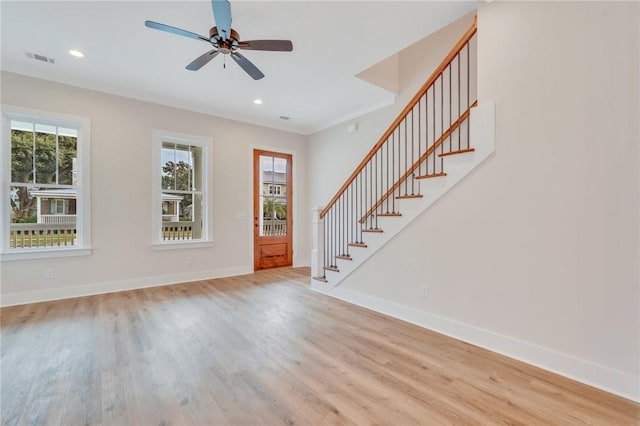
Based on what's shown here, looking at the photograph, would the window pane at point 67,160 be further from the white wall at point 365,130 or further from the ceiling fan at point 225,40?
the white wall at point 365,130

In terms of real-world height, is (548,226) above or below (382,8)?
below

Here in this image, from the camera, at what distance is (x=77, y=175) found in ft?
12.9

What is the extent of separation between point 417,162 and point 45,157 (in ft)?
16.1

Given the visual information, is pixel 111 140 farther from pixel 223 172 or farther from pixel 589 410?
pixel 589 410

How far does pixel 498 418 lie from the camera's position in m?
1.58

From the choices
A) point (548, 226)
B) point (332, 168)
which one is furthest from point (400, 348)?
point (332, 168)

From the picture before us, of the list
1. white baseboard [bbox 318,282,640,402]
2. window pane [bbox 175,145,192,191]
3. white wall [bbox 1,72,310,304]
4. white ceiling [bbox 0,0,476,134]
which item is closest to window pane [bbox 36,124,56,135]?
white wall [bbox 1,72,310,304]

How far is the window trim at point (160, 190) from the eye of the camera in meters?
4.47

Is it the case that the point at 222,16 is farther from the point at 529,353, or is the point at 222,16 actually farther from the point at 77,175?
the point at 529,353

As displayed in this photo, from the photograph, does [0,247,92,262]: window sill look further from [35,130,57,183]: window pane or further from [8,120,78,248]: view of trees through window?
[35,130,57,183]: window pane

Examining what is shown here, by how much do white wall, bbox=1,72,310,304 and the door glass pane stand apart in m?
0.35

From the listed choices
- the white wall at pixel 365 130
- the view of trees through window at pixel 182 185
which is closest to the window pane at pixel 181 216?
the view of trees through window at pixel 182 185

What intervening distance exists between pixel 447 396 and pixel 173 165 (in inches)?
190

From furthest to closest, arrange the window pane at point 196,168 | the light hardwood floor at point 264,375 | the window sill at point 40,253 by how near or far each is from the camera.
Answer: the window pane at point 196,168, the window sill at point 40,253, the light hardwood floor at point 264,375
